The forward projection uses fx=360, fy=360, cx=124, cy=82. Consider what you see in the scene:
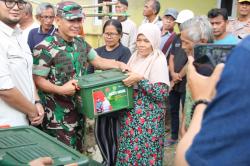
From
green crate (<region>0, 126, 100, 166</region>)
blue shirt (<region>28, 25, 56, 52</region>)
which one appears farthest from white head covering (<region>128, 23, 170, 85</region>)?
blue shirt (<region>28, 25, 56, 52</region>)

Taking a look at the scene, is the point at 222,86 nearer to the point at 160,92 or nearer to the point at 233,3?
the point at 160,92

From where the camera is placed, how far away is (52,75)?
3.15 m

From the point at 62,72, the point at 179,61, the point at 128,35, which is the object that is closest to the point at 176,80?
the point at 179,61

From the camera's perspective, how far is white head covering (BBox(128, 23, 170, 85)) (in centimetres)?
348

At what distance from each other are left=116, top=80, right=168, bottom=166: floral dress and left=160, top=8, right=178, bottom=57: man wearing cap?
2404 mm

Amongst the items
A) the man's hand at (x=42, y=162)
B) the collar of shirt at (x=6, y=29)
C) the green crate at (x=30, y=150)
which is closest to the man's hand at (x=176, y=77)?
the collar of shirt at (x=6, y=29)

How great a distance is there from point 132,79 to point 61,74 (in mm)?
635

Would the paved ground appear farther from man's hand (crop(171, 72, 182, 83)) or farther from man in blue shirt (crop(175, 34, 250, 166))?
man in blue shirt (crop(175, 34, 250, 166))

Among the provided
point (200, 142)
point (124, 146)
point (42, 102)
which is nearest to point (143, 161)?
point (124, 146)

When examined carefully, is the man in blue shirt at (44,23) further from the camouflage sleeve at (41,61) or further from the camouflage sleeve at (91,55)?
the camouflage sleeve at (41,61)

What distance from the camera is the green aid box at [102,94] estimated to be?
3098 mm

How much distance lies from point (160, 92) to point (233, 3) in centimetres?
636

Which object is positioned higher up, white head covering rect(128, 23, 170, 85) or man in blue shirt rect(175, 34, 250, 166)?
man in blue shirt rect(175, 34, 250, 166)

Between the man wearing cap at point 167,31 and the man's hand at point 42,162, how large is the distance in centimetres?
419
